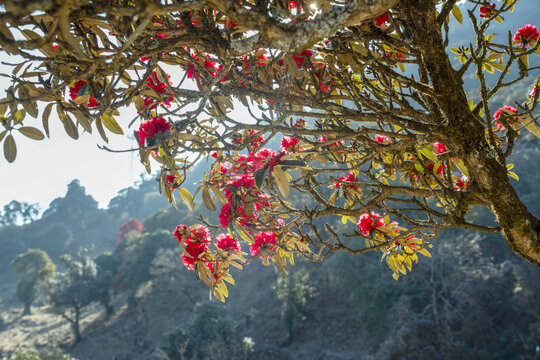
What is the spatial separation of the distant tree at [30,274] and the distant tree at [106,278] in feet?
6.99

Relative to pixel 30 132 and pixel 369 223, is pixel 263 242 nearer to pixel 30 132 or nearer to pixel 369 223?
pixel 369 223

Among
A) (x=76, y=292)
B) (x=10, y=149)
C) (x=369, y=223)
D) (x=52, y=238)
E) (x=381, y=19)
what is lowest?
(x=76, y=292)

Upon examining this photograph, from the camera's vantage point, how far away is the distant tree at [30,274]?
14.6m

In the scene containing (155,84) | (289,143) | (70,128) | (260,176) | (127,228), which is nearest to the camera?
(260,176)

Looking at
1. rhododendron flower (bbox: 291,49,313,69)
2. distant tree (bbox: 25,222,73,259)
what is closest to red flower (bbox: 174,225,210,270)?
rhododendron flower (bbox: 291,49,313,69)

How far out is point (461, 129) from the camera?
728 mm

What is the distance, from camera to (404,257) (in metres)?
1.22

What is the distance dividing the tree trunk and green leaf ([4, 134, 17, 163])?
3.09 feet

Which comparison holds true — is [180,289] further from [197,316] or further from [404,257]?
[404,257]

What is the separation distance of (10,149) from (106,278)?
1536 centimetres

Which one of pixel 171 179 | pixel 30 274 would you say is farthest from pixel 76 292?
pixel 171 179

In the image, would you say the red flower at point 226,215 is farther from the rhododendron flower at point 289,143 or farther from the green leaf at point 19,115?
the green leaf at point 19,115

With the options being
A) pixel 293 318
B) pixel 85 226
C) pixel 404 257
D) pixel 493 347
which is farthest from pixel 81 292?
pixel 85 226

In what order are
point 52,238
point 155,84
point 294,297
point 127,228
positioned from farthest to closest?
point 52,238
point 127,228
point 294,297
point 155,84
